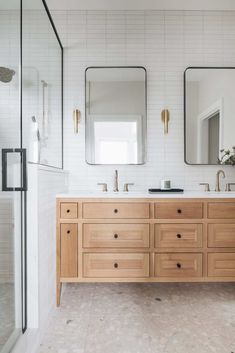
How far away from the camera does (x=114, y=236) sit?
6.34 ft

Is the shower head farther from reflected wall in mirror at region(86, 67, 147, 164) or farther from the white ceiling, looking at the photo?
the white ceiling

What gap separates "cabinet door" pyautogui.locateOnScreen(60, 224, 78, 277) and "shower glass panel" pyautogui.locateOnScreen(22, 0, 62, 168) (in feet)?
1.85

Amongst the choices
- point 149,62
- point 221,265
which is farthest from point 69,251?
point 149,62

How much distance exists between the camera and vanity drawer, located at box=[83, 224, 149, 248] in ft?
6.34

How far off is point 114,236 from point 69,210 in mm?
396

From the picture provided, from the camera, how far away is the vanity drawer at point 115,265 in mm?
1931

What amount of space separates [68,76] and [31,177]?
1395 millimetres

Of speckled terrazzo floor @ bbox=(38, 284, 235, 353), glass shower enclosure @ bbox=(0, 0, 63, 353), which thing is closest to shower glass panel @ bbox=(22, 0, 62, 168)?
glass shower enclosure @ bbox=(0, 0, 63, 353)

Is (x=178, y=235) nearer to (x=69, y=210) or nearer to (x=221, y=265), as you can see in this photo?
(x=221, y=265)

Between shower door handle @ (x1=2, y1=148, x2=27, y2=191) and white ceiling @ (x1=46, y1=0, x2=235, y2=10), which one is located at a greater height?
white ceiling @ (x1=46, y1=0, x2=235, y2=10)

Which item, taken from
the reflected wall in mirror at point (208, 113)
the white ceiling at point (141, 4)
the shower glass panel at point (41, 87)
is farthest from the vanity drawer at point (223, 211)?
the white ceiling at point (141, 4)

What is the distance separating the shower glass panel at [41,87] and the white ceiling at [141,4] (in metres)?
0.41

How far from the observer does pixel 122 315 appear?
179 centimetres

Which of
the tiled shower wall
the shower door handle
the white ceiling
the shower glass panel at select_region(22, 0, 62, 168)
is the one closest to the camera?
the shower door handle
